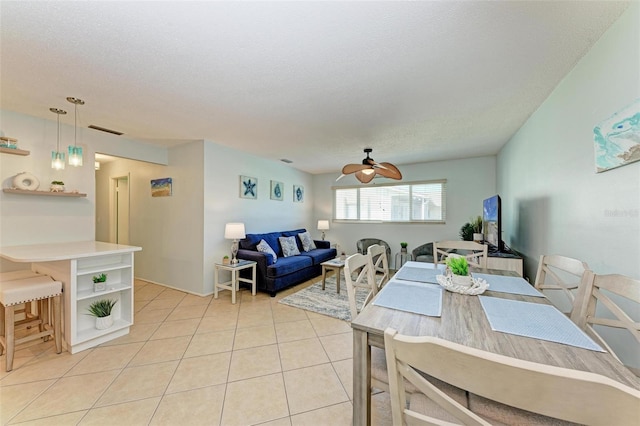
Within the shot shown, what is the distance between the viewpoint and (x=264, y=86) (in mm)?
2166

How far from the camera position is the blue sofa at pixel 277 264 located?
385 centimetres

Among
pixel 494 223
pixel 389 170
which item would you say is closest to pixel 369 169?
pixel 389 170

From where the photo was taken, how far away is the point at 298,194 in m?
6.18

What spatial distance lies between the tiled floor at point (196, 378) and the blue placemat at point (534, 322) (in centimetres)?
99

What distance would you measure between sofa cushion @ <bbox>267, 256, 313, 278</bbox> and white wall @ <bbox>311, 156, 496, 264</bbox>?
193 cm

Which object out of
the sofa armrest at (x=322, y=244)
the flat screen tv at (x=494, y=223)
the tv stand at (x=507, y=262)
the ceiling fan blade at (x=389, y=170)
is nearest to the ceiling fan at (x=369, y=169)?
the ceiling fan blade at (x=389, y=170)

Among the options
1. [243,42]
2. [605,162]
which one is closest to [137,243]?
[243,42]

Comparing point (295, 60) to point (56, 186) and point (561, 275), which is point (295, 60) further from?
point (56, 186)

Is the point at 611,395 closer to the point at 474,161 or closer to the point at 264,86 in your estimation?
the point at 264,86

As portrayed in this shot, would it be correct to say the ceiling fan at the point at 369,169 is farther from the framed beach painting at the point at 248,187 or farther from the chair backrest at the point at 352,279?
the framed beach painting at the point at 248,187

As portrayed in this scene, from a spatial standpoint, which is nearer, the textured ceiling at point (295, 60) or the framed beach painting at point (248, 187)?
the textured ceiling at point (295, 60)

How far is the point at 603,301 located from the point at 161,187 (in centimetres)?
528

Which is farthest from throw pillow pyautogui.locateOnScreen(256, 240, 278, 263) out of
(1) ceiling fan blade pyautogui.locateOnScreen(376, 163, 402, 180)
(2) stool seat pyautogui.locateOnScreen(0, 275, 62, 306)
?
(2) stool seat pyautogui.locateOnScreen(0, 275, 62, 306)

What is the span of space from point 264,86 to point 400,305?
2.05 metres
